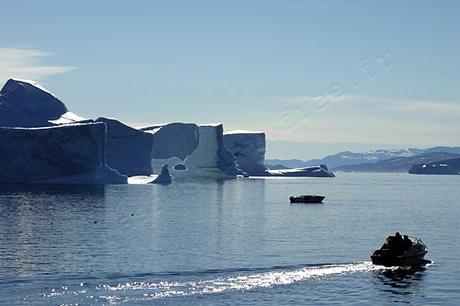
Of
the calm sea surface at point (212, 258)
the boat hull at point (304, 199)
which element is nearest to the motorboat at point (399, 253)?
the calm sea surface at point (212, 258)

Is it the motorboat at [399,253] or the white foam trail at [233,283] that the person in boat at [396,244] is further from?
the white foam trail at [233,283]

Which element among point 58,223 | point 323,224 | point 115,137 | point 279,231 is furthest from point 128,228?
point 115,137

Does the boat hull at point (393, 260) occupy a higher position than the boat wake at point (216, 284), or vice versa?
the boat hull at point (393, 260)

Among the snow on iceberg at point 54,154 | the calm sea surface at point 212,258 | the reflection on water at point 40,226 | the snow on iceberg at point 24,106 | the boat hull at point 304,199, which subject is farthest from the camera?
the snow on iceberg at point 24,106

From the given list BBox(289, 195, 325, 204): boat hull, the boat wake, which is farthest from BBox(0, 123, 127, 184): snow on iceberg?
the boat wake

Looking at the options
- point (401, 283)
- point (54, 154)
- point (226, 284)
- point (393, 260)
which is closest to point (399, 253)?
point (393, 260)

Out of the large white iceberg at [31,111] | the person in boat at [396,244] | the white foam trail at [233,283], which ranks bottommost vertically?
the white foam trail at [233,283]

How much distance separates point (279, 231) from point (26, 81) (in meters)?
135

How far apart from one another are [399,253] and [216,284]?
17269mm

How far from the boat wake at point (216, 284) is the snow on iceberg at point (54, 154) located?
364ft

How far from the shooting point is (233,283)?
Result: 4588cm

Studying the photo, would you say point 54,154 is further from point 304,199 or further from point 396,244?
point 396,244

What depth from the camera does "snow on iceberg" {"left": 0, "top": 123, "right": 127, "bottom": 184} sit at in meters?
155

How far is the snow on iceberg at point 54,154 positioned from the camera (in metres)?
155
